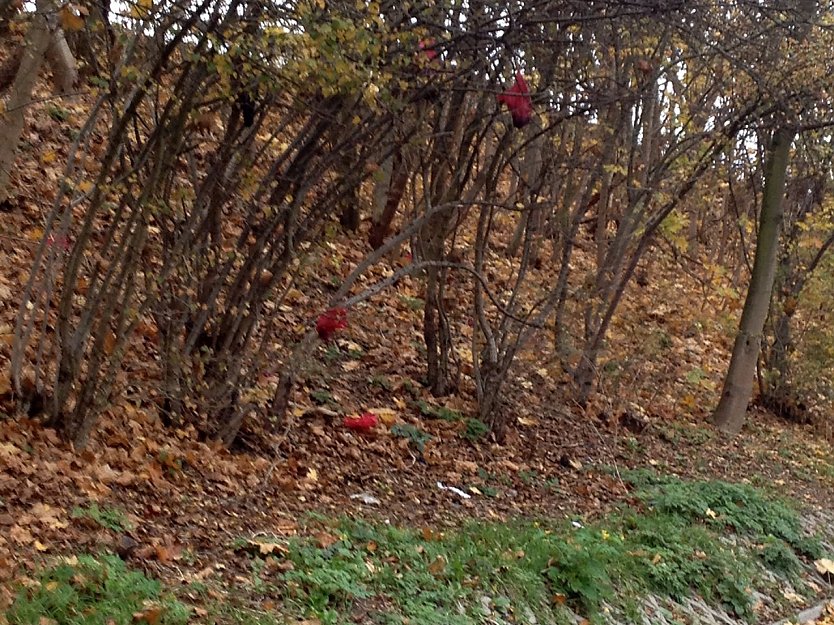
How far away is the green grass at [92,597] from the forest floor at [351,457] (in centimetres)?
7

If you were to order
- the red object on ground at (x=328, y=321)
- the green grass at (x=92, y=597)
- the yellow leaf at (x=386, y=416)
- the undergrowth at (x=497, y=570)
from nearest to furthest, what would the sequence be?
the green grass at (x=92, y=597)
the undergrowth at (x=497, y=570)
the red object on ground at (x=328, y=321)
the yellow leaf at (x=386, y=416)

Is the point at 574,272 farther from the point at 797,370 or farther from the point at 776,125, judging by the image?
the point at 776,125

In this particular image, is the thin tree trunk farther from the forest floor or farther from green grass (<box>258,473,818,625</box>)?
green grass (<box>258,473,818,625</box>)

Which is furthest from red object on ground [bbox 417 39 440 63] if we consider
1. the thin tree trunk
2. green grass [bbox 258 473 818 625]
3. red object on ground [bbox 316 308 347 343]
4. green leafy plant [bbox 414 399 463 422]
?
green leafy plant [bbox 414 399 463 422]

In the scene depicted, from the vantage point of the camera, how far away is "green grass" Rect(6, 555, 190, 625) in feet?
11.9

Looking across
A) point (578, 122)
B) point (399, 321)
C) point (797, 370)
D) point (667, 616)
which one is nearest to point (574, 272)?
point (797, 370)

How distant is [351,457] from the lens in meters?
7.32

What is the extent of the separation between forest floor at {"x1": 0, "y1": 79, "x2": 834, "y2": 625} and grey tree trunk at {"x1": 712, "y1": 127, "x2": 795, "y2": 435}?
532 millimetres

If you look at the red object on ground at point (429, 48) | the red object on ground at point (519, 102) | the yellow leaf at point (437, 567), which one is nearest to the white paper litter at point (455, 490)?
the yellow leaf at point (437, 567)

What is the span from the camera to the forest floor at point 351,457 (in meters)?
4.68

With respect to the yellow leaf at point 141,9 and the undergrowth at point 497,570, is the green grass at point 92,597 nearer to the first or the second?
the undergrowth at point 497,570

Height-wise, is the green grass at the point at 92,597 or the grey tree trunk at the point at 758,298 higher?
the grey tree trunk at the point at 758,298

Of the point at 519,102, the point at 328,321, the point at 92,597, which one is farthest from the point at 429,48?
the point at 92,597

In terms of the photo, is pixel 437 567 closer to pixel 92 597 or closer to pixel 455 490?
pixel 455 490
